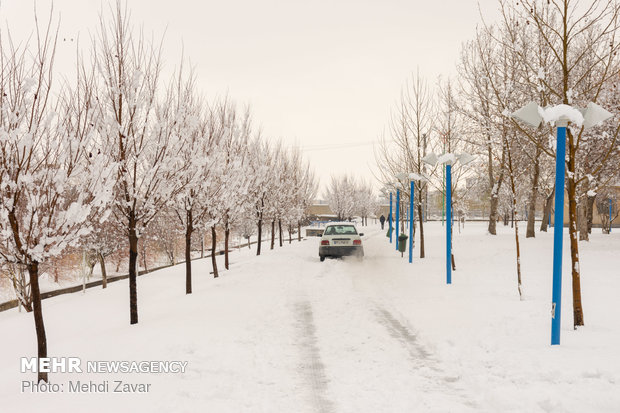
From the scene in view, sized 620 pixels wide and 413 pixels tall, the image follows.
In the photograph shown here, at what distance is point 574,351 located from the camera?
5.48 metres

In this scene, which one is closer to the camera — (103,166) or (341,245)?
(103,166)

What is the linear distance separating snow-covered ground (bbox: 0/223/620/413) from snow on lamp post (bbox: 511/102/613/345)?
60 cm

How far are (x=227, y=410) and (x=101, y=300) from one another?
34.6ft

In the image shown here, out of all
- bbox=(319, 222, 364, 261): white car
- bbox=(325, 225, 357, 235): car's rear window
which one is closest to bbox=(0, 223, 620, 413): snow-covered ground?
bbox=(319, 222, 364, 261): white car

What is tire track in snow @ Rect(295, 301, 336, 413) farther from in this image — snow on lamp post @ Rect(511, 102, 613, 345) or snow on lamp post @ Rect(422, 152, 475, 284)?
snow on lamp post @ Rect(422, 152, 475, 284)

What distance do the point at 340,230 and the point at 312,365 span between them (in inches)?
482

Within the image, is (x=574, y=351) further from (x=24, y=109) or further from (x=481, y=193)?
(x=481, y=193)

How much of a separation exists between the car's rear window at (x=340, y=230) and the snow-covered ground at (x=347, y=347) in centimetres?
518

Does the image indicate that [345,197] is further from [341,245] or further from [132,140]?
[132,140]

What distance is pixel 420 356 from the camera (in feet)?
19.6

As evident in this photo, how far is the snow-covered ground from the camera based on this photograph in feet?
14.7

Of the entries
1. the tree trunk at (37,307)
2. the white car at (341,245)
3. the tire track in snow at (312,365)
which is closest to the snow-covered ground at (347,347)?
the tire track in snow at (312,365)

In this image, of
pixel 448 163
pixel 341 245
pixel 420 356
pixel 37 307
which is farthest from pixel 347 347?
pixel 341 245

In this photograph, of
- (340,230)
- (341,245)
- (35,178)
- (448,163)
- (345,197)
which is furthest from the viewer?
(345,197)
